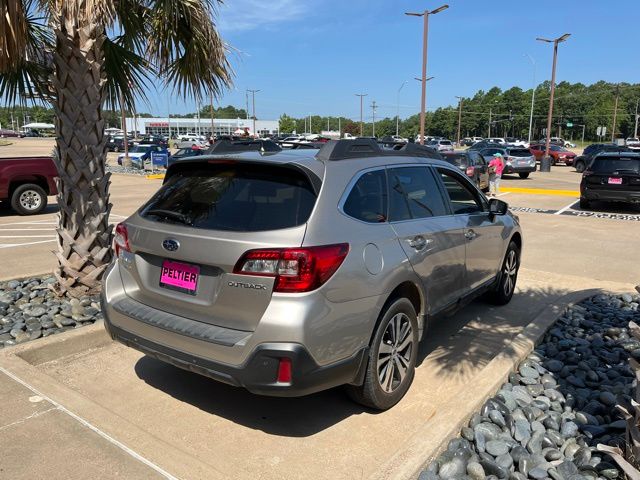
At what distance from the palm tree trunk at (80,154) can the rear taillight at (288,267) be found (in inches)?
129

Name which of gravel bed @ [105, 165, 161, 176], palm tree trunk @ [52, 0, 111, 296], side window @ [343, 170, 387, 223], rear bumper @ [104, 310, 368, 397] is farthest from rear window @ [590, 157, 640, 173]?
gravel bed @ [105, 165, 161, 176]

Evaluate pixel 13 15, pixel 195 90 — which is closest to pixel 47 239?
pixel 195 90

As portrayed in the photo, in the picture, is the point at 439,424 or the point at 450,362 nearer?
the point at 439,424

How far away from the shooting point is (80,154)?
5.48 meters

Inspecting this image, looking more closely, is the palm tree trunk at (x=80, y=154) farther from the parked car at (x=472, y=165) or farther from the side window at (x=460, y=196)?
the parked car at (x=472, y=165)

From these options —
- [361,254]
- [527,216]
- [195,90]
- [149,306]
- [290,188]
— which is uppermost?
[195,90]

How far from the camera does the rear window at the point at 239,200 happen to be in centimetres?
317

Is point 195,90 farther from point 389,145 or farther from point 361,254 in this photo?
point 361,254

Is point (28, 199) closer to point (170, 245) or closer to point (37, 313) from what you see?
point (37, 313)

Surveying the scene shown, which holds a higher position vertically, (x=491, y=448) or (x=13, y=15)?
(x=13, y=15)

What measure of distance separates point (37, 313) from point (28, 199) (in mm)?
8877

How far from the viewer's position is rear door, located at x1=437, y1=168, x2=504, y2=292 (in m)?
4.87

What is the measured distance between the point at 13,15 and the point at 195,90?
2599 mm

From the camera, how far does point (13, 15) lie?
4500 millimetres
